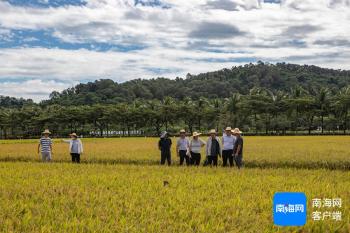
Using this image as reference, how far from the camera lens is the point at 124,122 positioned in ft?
347

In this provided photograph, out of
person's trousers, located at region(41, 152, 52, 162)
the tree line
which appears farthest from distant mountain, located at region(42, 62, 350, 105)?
person's trousers, located at region(41, 152, 52, 162)

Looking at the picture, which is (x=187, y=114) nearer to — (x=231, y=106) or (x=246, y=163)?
(x=231, y=106)

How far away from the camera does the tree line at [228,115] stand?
91438 mm

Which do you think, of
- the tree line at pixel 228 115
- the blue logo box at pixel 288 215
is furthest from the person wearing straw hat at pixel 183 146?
the tree line at pixel 228 115

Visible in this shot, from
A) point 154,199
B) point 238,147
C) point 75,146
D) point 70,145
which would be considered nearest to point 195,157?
point 238,147

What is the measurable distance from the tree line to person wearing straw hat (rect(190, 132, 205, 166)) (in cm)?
6864

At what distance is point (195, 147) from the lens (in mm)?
19250

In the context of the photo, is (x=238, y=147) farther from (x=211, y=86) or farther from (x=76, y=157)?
(x=211, y=86)

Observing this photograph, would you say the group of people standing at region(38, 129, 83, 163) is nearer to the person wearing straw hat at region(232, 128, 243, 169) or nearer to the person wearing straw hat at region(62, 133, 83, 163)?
the person wearing straw hat at region(62, 133, 83, 163)

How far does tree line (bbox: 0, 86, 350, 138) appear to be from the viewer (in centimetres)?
9144

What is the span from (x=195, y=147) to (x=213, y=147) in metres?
0.94

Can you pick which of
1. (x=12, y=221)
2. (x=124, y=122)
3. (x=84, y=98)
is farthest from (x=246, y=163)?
(x=84, y=98)

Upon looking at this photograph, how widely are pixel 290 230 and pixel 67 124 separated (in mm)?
106063

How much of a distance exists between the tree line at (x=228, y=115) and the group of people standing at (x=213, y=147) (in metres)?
68.6
